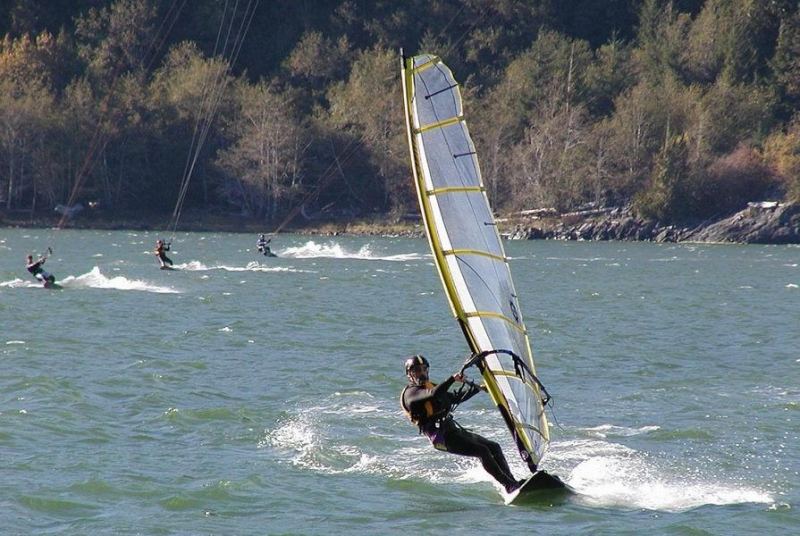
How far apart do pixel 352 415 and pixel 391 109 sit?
65.1 meters

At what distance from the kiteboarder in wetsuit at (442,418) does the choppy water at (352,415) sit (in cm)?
45

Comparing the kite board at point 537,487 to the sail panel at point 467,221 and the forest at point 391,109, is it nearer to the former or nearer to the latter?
the sail panel at point 467,221

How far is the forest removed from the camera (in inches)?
2985

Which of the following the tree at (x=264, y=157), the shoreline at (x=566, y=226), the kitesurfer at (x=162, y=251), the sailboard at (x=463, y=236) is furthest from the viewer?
the tree at (x=264, y=157)

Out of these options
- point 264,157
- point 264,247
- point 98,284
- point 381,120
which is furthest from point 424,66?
point 381,120

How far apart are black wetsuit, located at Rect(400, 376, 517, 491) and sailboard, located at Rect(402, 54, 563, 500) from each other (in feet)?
1.13

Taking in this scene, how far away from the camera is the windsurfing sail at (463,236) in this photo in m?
11.6

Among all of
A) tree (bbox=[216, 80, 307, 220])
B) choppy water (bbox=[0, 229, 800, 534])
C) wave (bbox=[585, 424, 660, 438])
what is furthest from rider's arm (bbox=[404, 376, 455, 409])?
tree (bbox=[216, 80, 307, 220])

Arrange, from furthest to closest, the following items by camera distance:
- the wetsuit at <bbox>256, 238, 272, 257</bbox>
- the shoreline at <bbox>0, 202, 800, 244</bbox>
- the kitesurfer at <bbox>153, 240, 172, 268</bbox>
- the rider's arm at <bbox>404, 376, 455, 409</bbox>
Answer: the shoreline at <bbox>0, 202, 800, 244</bbox> < the wetsuit at <bbox>256, 238, 272, 257</bbox> < the kitesurfer at <bbox>153, 240, 172, 268</bbox> < the rider's arm at <bbox>404, 376, 455, 409</bbox>

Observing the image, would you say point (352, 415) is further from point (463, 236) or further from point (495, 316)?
point (463, 236)

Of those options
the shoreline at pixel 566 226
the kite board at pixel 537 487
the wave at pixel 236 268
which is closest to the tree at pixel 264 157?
the shoreline at pixel 566 226

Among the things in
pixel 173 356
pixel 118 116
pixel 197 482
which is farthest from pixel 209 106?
pixel 197 482

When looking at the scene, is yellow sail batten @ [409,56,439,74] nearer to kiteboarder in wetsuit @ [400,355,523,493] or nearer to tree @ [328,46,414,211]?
kiteboarder in wetsuit @ [400,355,523,493]

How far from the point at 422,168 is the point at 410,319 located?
59.8 ft
